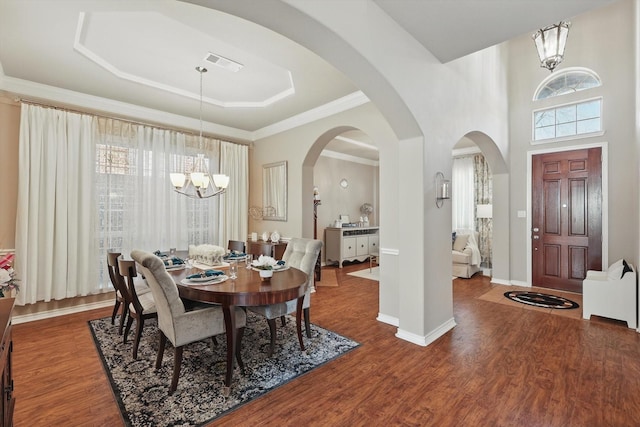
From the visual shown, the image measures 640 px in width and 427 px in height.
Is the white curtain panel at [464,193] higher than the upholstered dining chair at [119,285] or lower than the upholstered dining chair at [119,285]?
higher

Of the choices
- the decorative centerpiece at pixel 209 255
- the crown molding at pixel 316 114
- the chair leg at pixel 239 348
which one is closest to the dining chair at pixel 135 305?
the decorative centerpiece at pixel 209 255

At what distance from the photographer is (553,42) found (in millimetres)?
3293

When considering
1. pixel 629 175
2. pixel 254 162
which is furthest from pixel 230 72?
pixel 629 175

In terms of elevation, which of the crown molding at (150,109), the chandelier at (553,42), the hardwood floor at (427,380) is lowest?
the hardwood floor at (427,380)

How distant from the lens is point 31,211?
11.3 ft

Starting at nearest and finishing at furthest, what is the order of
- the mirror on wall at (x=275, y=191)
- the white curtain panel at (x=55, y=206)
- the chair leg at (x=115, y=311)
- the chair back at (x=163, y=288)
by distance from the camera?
the chair back at (x=163, y=288)
the chair leg at (x=115, y=311)
the white curtain panel at (x=55, y=206)
the mirror on wall at (x=275, y=191)

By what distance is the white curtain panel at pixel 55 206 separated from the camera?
3416mm

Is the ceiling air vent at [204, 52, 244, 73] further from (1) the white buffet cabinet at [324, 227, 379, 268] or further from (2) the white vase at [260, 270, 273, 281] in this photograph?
(1) the white buffet cabinet at [324, 227, 379, 268]

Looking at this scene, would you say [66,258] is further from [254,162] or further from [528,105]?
[528,105]

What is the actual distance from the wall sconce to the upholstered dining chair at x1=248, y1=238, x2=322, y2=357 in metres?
1.33

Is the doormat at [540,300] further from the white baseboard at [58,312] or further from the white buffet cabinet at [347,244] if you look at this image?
the white baseboard at [58,312]

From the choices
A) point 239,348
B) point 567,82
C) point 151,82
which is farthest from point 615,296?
point 151,82

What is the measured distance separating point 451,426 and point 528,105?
5175 millimetres

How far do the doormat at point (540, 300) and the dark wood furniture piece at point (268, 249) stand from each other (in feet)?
11.6
